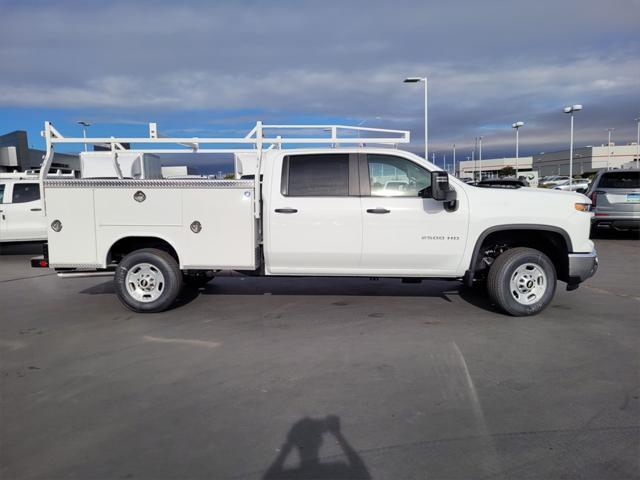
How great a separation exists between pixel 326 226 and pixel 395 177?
1055mm

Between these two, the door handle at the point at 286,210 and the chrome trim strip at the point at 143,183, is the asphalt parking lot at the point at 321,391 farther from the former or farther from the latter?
the chrome trim strip at the point at 143,183

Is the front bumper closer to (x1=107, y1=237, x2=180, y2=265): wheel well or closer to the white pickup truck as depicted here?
the white pickup truck

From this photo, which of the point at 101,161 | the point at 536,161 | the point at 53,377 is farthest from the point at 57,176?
the point at 536,161

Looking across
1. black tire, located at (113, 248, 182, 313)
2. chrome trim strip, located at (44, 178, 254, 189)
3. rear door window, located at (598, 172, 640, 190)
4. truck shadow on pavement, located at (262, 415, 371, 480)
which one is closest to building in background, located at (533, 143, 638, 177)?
rear door window, located at (598, 172, 640, 190)

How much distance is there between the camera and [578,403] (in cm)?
391

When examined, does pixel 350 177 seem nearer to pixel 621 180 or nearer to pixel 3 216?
pixel 3 216

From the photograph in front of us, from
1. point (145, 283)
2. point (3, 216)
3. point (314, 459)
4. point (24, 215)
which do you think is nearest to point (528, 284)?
point (314, 459)

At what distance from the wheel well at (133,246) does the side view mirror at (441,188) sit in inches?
132

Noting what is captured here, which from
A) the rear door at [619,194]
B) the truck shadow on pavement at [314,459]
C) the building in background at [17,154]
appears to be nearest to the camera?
the truck shadow on pavement at [314,459]

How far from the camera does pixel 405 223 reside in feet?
20.4

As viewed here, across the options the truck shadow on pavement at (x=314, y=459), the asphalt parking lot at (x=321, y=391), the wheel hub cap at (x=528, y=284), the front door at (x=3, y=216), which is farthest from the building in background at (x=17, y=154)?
the truck shadow on pavement at (x=314, y=459)

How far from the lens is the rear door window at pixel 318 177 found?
636 centimetres

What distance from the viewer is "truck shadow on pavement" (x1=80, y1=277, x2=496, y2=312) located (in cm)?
762

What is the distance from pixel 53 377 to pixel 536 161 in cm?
14307
